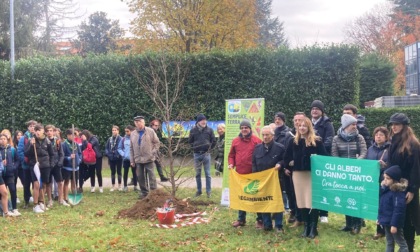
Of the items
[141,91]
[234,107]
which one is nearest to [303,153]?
[234,107]

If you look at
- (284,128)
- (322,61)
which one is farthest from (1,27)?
(284,128)

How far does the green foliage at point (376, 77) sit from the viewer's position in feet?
97.9

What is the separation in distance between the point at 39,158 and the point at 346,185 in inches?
279

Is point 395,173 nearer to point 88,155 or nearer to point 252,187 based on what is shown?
point 252,187

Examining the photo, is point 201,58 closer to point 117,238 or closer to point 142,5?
point 142,5

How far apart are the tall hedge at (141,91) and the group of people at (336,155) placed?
9.89 metres

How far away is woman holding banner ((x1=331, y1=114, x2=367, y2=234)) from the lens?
7863 millimetres

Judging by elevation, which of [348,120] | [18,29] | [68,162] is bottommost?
[68,162]

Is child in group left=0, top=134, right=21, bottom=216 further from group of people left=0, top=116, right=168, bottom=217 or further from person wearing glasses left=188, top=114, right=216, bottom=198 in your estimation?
person wearing glasses left=188, top=114, right=216, bottom=198

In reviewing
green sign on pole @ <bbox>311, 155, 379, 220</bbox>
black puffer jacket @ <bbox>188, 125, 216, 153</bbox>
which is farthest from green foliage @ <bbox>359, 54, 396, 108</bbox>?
green sign on pole @ <bbox>311, 155, 379, 220</bbox>

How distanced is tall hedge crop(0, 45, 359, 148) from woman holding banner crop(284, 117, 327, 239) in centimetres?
1122

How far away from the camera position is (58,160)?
11445mm

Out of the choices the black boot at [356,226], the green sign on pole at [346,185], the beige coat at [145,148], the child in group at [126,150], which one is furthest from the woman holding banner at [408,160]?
the child in group at [126,150]

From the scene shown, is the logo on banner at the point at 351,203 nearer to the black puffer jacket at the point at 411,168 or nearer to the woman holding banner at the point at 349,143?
the woman holding banner at the point at 349,143
